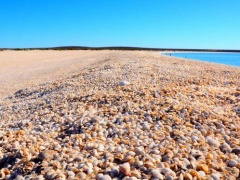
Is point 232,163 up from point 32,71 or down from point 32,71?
up

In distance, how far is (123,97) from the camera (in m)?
6.67

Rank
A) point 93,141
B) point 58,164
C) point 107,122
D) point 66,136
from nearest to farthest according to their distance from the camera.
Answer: point 58,164, point 93,141, point 66,136, point 107,122

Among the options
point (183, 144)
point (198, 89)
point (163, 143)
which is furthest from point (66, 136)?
point (198, 89)

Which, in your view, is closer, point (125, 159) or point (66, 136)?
point (125, 159)

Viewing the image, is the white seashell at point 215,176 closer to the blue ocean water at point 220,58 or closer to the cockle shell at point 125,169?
the cockle shell at point 125,169

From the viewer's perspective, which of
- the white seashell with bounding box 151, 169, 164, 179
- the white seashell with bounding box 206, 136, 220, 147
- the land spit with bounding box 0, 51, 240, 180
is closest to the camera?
the white seashell with bounding box 151, 169, 164, 179

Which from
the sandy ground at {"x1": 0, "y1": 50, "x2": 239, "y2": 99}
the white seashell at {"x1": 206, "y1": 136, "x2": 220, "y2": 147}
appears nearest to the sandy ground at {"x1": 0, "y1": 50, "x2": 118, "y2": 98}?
the sandy ground at {"x1": 0, "y1": 50, "x2": 239, "y2": 99}

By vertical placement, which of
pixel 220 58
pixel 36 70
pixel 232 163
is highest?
pixel 232 163

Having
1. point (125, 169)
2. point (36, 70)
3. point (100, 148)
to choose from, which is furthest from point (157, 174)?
point (36, 70)

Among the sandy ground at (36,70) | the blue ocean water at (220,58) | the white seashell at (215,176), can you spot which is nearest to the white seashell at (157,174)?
the white seashell at (215,176)

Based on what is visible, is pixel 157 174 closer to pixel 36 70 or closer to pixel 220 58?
pixel 36 70

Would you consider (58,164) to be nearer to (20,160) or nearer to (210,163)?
(20,160)

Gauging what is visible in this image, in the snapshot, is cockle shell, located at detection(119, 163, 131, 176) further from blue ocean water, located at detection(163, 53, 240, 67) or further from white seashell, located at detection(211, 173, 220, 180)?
blue ocean water, located at detection(163, 53, 240, 67)

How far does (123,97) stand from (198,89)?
273 cm
